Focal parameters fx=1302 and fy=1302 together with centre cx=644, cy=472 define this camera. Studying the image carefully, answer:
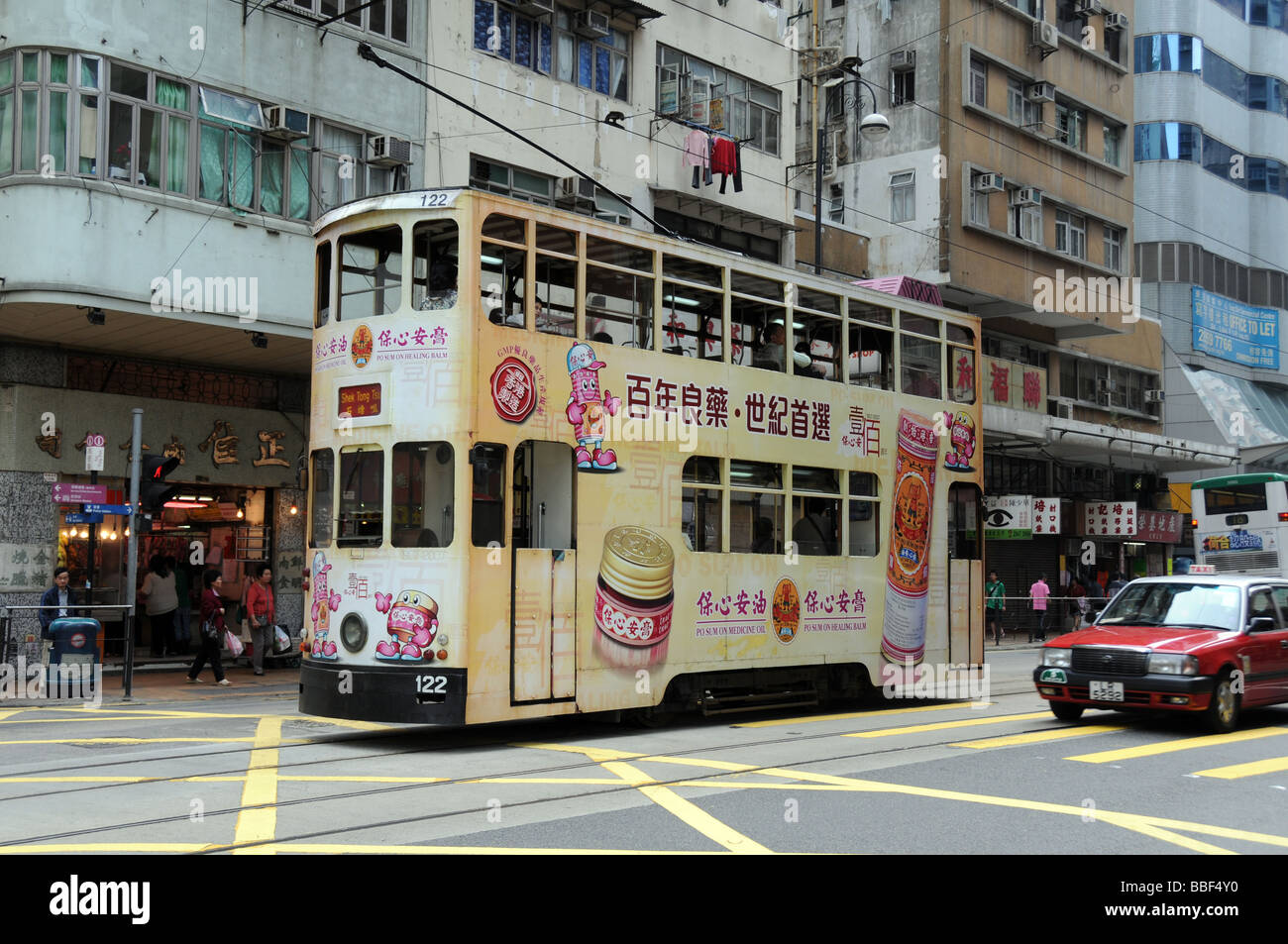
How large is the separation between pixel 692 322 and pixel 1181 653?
5563 millimetres

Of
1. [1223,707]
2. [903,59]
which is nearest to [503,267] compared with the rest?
[1223,707]

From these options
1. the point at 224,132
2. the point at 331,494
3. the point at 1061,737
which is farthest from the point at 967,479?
the point at 224,132

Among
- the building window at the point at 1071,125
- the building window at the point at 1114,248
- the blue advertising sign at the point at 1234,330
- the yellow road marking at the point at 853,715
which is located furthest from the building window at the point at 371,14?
the blue advertising sign at the point at 1234,330

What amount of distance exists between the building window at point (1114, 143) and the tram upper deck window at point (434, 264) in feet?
108

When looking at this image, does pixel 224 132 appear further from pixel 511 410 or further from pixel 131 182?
pixel 511 410

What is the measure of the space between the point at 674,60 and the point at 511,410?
15845 millimetres

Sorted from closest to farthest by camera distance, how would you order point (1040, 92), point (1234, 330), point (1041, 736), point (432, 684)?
point (432, 684) < point (1041, 736) < point (1040, 92) < point (1234, 330)

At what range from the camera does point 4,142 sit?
16594 mm

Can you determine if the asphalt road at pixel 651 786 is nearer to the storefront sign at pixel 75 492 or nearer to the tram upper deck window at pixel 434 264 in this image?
the tram upper deck window at pixel 434 264

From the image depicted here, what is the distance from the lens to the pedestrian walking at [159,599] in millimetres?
19422

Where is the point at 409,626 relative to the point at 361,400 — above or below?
below

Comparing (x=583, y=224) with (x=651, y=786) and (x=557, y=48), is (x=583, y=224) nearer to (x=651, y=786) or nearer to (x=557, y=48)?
(x=651, y=786)

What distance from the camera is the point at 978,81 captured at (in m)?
33.9

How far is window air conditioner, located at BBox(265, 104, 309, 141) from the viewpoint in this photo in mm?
18359
